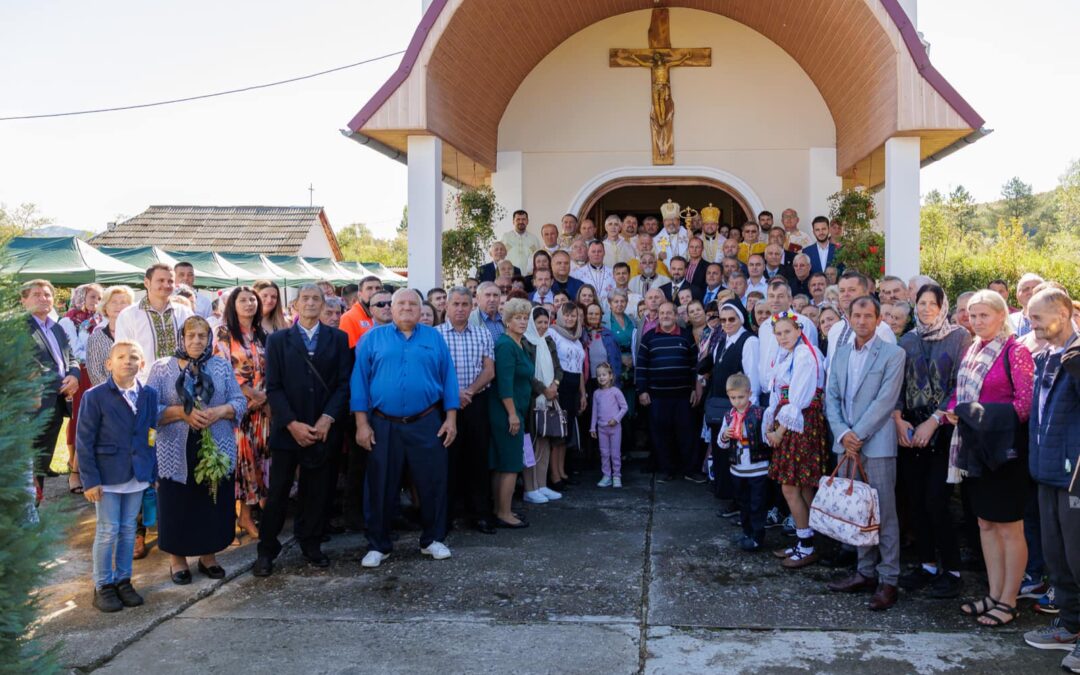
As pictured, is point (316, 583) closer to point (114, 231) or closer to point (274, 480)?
point (274, 480)

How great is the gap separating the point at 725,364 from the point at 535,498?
2.07m

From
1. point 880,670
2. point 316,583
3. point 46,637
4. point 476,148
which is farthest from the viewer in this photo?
point 476,148

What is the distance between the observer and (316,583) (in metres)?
5.59

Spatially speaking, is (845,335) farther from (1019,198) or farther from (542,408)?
(1019,198)

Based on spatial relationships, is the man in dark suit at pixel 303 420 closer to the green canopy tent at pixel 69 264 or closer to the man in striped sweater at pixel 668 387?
the man in striped sweater at pixel 668 387

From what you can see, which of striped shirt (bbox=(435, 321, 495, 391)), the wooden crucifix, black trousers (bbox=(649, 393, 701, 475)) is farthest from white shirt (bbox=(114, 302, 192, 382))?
the wooden crucifix

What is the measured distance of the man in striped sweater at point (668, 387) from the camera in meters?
8.45

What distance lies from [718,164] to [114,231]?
104 feet

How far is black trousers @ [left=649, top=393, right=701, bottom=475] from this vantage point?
8.52m

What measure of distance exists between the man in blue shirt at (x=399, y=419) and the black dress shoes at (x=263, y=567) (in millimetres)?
642

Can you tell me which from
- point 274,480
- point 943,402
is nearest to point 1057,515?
point 943,402

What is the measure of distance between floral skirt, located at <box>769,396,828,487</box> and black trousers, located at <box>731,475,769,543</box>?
1.17ft

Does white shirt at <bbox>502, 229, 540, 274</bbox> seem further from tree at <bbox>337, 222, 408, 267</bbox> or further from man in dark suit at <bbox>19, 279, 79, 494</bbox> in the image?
tree at <bbox>337, 222, 408, 267</bbox>

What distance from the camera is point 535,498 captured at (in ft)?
25.5
